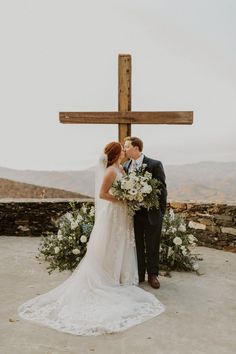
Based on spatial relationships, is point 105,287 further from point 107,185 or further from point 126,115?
point 126,115

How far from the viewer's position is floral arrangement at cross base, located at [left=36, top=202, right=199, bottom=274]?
8031 mm

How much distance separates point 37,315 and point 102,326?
88 cm

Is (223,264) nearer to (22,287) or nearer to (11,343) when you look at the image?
(22,287)

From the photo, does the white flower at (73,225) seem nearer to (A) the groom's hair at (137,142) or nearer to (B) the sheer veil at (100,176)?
(B) the sheer veil at (100,176)

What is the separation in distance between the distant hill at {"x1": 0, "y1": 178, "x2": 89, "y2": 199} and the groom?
401 inches

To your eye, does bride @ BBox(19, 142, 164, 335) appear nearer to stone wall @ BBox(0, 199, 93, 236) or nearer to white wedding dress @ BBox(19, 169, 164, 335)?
white wedding dress @ BBox(19, 169, 164, 335)

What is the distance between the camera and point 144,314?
5535 mm

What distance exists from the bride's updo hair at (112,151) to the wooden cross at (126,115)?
224cm

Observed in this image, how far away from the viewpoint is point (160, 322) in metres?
5.36

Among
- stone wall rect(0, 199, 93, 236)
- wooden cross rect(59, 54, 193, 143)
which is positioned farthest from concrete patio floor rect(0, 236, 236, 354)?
wooden cross rect(59, 54, 193, 143)

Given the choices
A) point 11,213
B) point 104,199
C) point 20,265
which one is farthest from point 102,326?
point 11,213

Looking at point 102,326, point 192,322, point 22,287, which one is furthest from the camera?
point 22,287

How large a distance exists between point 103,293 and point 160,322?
0.90m

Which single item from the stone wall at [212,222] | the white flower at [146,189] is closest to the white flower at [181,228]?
the stone wall at [212,222]
